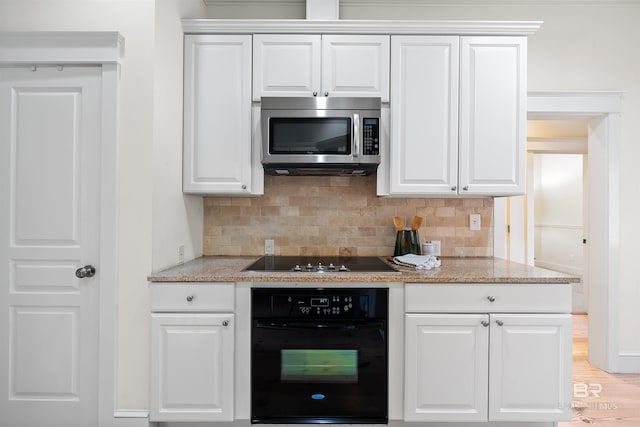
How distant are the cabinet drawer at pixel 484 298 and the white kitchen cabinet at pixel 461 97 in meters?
0.72

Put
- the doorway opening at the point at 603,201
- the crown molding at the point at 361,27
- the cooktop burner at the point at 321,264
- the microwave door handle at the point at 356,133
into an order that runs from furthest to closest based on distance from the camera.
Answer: the doorway opening at the point at 603,201 → the crown molding at the point at 361,27 → the microwave door handle at the point at 356,133 → the cooktop burner at the point at 321,264

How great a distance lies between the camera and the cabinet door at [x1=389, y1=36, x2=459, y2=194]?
2260 mm

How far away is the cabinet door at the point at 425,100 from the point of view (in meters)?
2.26

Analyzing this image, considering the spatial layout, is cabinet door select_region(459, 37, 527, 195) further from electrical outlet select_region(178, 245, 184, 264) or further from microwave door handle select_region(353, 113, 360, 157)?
electrical outlet select_region(178, 245, 184, 264)

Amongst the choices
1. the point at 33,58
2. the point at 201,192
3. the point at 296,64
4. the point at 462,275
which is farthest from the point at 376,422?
the point at 33,58

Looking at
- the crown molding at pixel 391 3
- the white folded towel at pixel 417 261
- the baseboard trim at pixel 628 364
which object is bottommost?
the baseboard trim at pixel 628 364

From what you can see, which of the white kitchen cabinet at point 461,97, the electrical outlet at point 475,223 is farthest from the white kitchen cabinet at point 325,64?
the electrical outlet at point 475,223

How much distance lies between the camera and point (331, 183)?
8.64 ft

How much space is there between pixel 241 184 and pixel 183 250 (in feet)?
1.74

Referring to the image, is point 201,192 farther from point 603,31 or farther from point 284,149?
point 603,31

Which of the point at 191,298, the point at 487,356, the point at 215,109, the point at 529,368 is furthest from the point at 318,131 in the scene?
the point at 529,368

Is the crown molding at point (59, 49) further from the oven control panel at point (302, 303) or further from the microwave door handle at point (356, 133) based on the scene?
the oven control panel at point (302, 303)

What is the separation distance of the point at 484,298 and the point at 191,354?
1485 millimetres

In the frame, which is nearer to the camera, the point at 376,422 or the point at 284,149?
the point at 376,422
